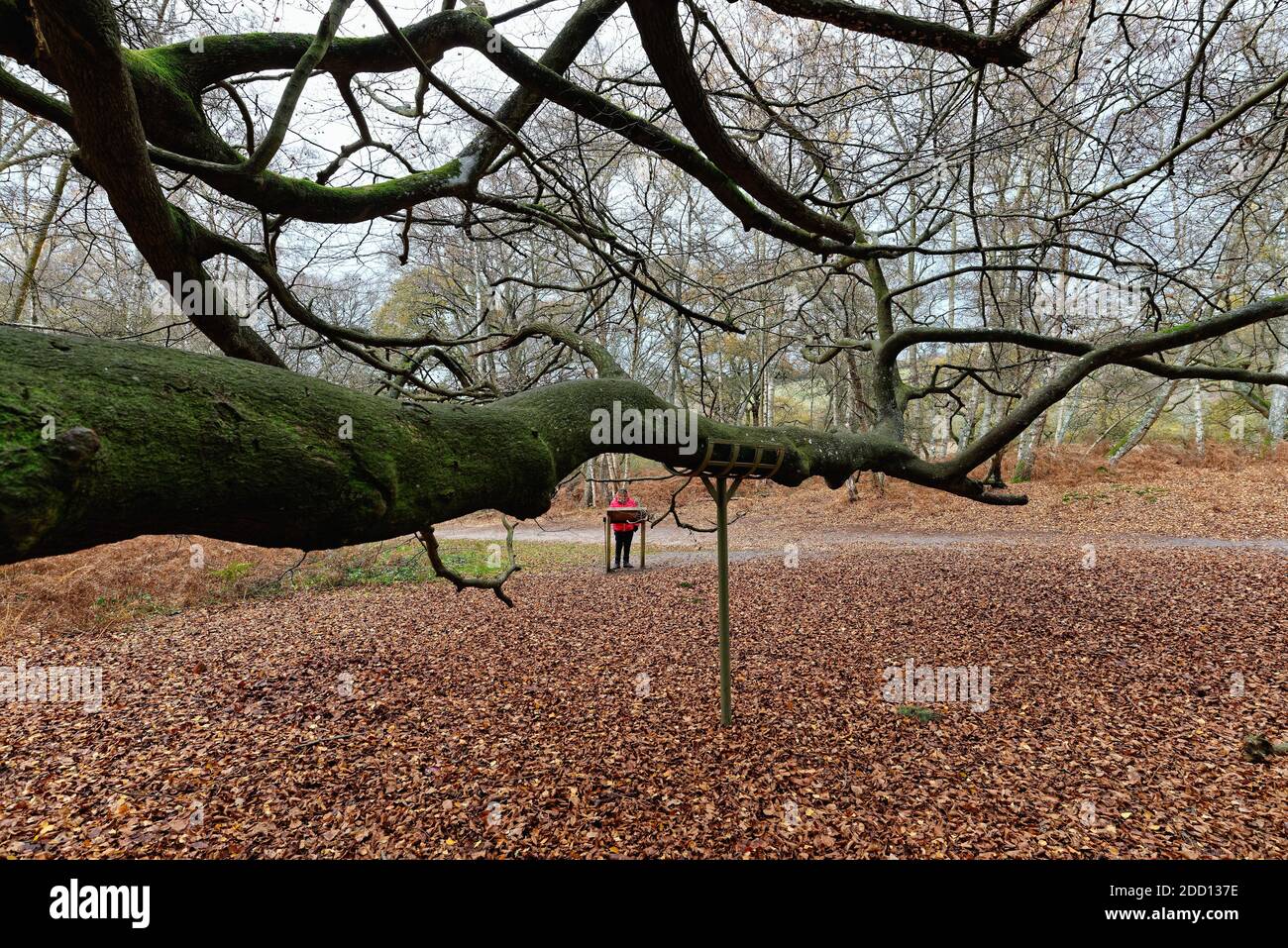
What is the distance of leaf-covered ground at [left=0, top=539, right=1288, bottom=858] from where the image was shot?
9.04ft

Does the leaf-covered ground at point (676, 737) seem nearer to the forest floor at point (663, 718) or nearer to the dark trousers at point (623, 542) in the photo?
the forest floor at point (663, 718)

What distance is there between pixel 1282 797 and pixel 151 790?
5.91m

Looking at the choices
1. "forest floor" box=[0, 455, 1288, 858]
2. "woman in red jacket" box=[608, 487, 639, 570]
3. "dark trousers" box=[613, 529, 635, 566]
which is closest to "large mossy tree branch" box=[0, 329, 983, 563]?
"forest floor" box=[0, 455, 1288, 858]

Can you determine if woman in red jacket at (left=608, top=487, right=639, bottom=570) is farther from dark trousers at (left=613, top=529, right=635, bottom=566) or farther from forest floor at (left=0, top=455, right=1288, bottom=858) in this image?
forest floor at (left=0, top=455, right=1288, bottom=858)

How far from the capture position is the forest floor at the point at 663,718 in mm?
2777

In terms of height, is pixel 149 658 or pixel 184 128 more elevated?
pixel 184 128

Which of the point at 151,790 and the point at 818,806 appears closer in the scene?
the point at 818,806

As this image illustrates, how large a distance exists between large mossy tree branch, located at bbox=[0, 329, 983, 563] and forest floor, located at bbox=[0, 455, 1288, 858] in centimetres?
197

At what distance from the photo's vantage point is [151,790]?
313 cm

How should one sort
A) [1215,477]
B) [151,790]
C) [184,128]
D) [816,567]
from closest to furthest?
[184,128]
[151,790]
[816,567]
[1215,477]

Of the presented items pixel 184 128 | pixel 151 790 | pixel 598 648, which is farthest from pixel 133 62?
pixel 598 648

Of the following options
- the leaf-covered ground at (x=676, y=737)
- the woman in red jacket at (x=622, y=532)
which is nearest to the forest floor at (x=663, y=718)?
the leaf-covered ground at (x=676, y=737)
